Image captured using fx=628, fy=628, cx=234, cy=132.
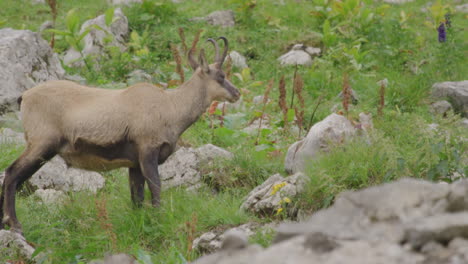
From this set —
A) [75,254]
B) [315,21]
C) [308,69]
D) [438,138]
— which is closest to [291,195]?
[438,138]

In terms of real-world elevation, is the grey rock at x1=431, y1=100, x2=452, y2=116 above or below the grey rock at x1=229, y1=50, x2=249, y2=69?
below

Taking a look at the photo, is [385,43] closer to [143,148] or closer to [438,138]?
[438,138]

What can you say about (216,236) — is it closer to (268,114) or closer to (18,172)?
(18,172)

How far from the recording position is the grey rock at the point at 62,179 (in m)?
7.54

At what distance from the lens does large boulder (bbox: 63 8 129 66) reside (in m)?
11.8

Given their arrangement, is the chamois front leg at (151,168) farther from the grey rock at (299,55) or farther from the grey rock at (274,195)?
the grey rock at (299,55)

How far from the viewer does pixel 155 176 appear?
6.38m

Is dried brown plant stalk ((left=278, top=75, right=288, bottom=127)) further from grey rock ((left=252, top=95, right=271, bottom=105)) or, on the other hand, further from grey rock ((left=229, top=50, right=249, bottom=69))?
grey rock ((left=229, top=50, right=249, bottom=69))

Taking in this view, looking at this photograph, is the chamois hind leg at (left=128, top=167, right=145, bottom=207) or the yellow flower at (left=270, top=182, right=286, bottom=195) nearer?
the yellow flower at (left=270, top=182, right=286, bottom=195)

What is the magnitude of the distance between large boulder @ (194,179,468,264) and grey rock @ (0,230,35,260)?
391 centimetres

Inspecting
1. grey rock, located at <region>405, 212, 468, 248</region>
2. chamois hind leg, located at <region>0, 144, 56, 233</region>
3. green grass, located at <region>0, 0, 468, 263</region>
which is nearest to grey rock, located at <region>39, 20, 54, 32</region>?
green grass, located at <region>0, 0, 468, 263</region>

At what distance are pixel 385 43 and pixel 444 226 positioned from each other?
10.4m

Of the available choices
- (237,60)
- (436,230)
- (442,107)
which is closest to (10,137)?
(237,60)

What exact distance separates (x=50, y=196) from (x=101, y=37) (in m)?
5.56
